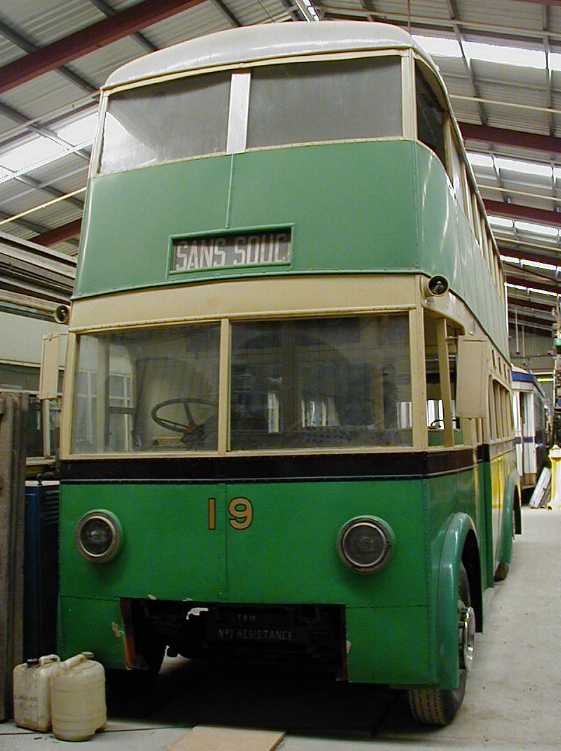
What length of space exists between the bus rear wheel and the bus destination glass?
2107 mm

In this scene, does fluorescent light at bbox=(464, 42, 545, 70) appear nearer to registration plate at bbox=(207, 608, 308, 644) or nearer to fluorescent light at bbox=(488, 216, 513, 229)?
fluorescent light at bbox=(488, 216, 513, 229)

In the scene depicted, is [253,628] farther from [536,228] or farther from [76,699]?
[536,228]

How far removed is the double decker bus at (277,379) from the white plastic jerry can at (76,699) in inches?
7.7

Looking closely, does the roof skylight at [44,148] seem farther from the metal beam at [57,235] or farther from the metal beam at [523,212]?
the metal beam at [523,212]

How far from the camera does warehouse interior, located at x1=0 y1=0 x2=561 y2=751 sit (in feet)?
14.8

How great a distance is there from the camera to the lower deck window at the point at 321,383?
417 centimetres

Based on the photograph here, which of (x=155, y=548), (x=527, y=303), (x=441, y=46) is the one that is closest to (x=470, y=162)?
(x=441, y=46)

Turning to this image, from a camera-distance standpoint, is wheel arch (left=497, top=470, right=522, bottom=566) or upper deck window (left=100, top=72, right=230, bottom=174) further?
wheel arch (left=497, top=470, right=522, bottom=566)

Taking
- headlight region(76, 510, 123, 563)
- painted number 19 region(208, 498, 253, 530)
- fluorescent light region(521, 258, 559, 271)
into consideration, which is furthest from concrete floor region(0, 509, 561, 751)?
fluorescent light region(521, 258, 559, 271)

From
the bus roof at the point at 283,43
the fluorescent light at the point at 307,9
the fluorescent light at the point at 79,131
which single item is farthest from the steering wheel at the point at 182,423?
the fluorescent light at the point at 307,9

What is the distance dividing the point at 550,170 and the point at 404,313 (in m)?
14.8

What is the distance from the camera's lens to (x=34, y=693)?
4.26 metres

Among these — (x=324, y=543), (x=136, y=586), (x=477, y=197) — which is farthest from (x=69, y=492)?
(x=477, y=197)

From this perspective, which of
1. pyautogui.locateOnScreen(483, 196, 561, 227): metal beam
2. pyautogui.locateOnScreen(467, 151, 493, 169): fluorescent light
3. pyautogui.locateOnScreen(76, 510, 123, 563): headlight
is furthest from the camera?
pyautogui.locateOnScreen(483, 196, 561, 227): metal beam
